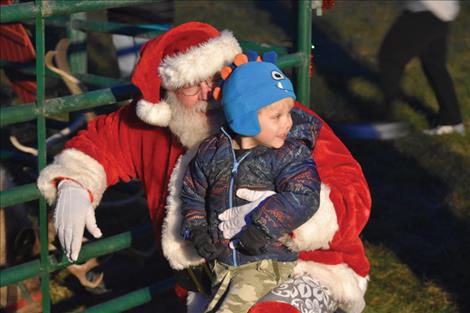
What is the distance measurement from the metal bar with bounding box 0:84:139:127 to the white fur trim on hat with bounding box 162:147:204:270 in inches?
16.1

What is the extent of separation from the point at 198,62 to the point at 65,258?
2.81ft

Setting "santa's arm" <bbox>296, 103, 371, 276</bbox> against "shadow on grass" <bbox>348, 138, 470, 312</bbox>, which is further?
"shadow on grass" <bbox>348, 138, 470, 312</bbox>

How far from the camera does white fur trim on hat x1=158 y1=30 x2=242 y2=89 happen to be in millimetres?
3119

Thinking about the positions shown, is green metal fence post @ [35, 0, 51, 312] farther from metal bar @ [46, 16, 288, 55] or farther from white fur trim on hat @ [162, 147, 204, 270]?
metal bar @ [46, 16, 288, 55]

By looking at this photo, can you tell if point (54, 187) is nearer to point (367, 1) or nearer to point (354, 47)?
point (354, 47)

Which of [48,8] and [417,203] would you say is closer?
[48,8]

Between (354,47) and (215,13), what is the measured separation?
6.21ft

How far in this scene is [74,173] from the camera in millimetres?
3303

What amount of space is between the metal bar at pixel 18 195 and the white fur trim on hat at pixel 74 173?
26 millimetres

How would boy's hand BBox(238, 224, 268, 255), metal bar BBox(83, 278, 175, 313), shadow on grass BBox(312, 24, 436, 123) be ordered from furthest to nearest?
shadow on grass BBox(312, 24, 436, 123) < metal bar BBox(83, 278, 175, 313) < boy's hand BBox(238, 224, 268, 255)

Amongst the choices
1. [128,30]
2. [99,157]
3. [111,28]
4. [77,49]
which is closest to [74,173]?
[99,157]

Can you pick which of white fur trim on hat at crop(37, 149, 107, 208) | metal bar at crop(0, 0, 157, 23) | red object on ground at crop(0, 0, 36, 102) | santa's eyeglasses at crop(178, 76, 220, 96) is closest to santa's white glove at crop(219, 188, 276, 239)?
santa's eyeglasses at crop(178, 76, 220, 96)

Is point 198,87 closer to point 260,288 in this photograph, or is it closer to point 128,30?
point 260,288

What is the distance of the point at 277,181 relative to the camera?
2785 mm
